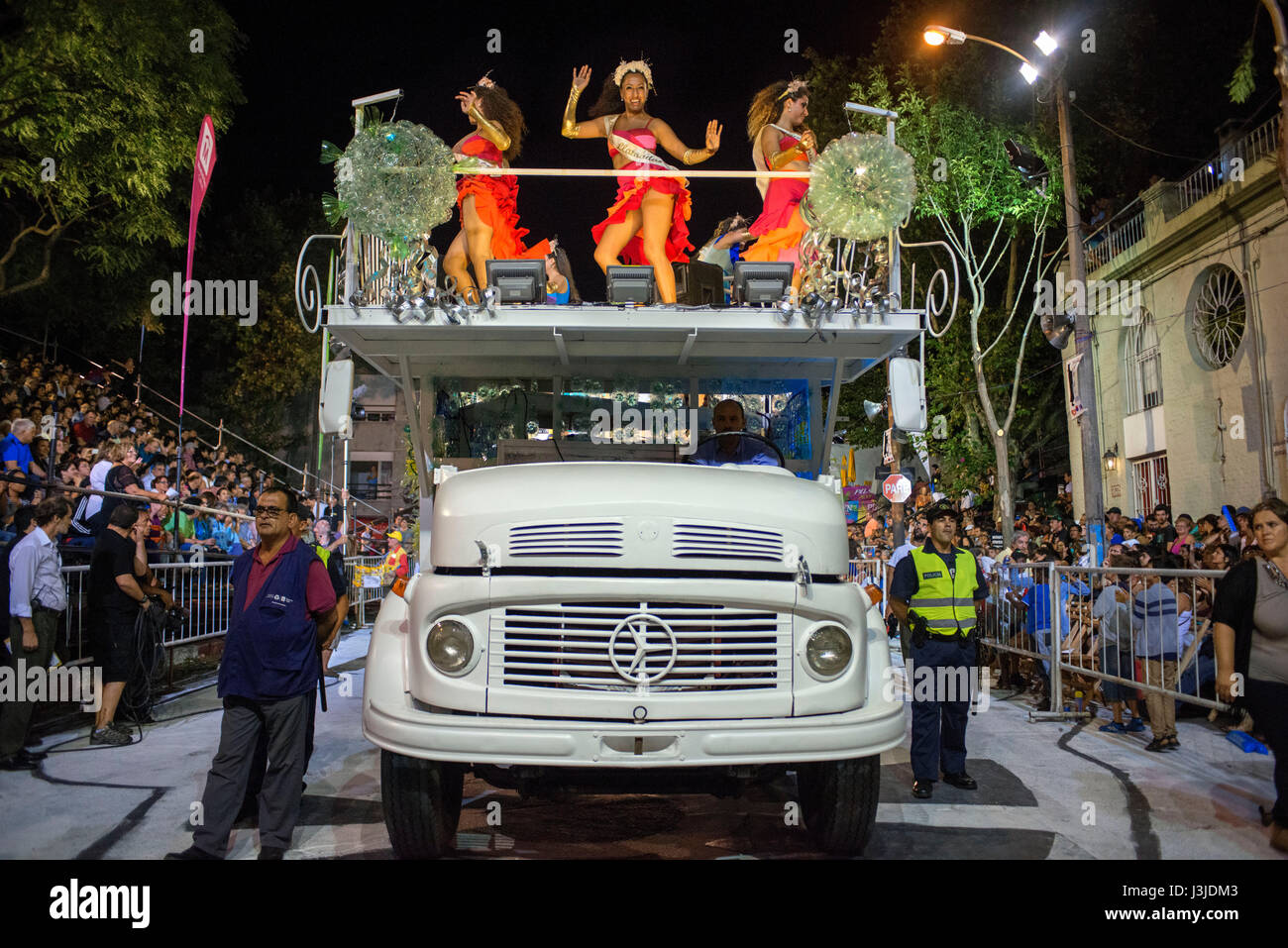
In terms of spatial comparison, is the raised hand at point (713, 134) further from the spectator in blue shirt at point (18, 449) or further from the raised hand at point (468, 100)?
the spectator in blue shirt at point (18, 449)

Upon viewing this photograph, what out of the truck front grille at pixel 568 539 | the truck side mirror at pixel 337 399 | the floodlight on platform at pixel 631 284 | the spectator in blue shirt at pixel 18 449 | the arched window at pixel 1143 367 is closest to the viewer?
the truck front grille at pixel 568 539

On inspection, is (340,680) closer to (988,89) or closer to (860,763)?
(860,763)

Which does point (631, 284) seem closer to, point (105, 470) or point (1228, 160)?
point (105, 470)

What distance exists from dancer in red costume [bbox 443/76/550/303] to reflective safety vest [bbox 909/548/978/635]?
3142 mm

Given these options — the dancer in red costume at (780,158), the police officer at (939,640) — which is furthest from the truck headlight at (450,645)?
the dancer in red costume at (780,158)

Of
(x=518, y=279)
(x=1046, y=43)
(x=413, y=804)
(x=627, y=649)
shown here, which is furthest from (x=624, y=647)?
(x=1046, y=43)

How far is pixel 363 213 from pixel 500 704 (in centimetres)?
297

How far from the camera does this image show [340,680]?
10.1 m

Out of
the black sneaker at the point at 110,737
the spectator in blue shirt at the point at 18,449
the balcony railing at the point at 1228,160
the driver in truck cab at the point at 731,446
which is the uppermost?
the balcony railing at the point at 1228,160

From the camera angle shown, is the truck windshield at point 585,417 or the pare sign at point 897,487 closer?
the truck windshield at point 585,417

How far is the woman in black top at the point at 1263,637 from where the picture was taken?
444 centimetres

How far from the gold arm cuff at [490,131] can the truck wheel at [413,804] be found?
3918mm

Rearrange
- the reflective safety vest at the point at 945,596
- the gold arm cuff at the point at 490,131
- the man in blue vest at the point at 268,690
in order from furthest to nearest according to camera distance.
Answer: the gold arm cuff at the point at 490,131, the reflective safety vest at the point at 945,596, the man in blue vest at the point at 268,690
